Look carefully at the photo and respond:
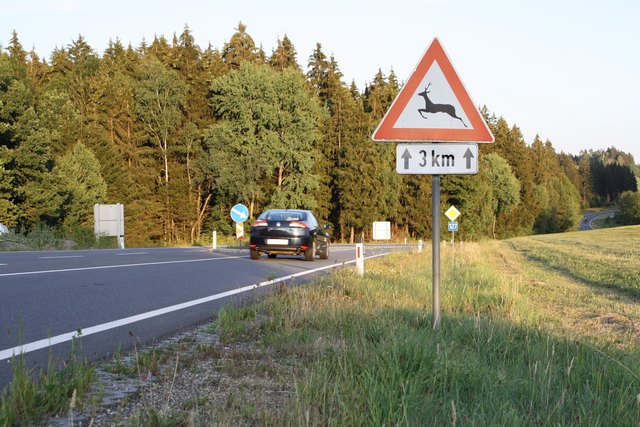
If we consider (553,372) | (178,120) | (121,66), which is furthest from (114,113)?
(553,372)

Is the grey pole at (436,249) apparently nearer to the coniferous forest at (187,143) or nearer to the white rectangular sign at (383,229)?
the coniferous forest at (187,143)

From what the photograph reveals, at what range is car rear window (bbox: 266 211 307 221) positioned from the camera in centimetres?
1859

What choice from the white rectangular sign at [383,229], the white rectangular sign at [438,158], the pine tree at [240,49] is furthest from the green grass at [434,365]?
the pine tree at [240,49]

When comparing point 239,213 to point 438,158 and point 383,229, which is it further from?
point 383,229

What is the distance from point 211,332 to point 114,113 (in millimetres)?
53781

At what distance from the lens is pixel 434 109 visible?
606 centimetres

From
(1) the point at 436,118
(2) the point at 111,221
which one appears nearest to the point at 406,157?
(1) the point at 436,118

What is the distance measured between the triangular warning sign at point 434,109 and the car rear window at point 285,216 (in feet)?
41.3

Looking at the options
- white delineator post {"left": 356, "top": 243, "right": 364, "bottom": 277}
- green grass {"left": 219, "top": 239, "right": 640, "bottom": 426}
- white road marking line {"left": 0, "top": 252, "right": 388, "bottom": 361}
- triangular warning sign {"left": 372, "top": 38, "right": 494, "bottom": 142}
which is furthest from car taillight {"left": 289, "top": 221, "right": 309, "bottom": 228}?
triangular warning sign {"left": 372, "top": 38, "right": 494, "bottom": 142}

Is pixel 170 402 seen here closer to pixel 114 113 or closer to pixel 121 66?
pixel 114 113

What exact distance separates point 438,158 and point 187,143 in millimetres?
51927

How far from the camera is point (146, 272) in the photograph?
484 inches

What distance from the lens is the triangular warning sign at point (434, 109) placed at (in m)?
6.04

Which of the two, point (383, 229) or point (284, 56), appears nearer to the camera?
point (383, 229)
